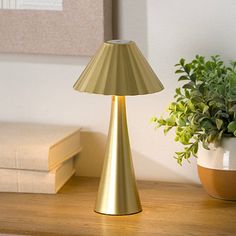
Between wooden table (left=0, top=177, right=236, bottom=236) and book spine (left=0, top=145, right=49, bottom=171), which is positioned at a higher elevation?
book spine (left=0, top=145, right=49, bottom=171)

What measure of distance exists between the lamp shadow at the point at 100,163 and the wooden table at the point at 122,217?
0.05 metres

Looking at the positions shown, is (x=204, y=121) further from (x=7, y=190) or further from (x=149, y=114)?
(x=7, y=190)

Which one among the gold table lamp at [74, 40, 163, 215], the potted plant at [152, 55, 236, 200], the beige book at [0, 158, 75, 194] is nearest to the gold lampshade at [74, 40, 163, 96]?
the gold table lamp at [74, 40, 163, 215]

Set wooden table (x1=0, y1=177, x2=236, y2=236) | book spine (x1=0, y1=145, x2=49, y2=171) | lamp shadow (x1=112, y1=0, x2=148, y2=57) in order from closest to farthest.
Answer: wooden table (x1=0, y1=177, x2=236, y2=236)
book spine (x1=0, y1=145, x2=49, y2=171)
lamp shadow (x1=112, y1=0, x2=148, y2=57)

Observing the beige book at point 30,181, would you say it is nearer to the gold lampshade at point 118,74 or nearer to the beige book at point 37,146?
the beige book at point 37,146

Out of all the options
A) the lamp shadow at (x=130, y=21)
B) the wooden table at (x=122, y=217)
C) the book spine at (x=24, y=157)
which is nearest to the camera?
the wooden table at (x=122, y=217)

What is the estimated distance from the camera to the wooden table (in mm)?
1202

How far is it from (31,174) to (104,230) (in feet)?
0.73

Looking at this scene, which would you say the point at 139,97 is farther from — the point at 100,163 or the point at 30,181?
the point at 30,181

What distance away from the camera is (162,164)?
148 cm

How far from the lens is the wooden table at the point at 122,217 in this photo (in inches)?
47.3

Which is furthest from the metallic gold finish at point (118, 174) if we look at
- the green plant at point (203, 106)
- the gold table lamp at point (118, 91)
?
the green plant at point (203, 106)

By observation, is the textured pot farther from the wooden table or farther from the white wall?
the white wall

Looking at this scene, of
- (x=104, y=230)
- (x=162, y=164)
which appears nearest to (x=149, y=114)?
(x=162, y=164)
